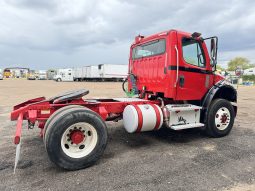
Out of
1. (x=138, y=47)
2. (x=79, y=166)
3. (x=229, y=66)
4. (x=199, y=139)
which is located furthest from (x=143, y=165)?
(x=229, y=66)

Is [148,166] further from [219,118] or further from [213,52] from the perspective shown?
[213,52]

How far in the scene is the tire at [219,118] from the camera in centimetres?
581

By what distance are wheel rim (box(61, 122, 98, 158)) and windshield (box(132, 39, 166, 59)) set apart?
2726mm

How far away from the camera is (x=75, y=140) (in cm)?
411

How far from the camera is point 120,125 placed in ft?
23.8

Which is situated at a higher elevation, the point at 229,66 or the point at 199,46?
the point at 229,66

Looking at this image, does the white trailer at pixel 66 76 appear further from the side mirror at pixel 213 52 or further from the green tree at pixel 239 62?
the green tree at pixel 239 62

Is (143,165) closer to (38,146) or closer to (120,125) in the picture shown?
(38,146)

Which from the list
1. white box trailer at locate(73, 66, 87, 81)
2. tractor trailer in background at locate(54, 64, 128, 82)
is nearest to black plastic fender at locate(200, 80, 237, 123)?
tractor trailer in background at locate(54, 64, 128, 82)

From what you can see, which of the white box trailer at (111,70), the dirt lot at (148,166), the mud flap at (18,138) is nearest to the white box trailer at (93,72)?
the white box trailer at (111,70)

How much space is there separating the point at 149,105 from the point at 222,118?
216 centimetres

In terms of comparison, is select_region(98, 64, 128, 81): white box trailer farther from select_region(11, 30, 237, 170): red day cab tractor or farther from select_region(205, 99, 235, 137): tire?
select_region(205, 99, 235, 137): tire

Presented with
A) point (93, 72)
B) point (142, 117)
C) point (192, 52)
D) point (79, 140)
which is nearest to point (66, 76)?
point (93, 72)

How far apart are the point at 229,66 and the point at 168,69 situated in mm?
93805
